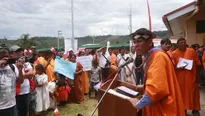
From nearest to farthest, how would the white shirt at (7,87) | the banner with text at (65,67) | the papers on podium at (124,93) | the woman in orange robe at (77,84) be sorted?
1. the papers on podium at (124,93)
2. the white shirt at (7,87)
3. the banner with text at (65,67)
4. the woman in orange robe at (77,84)

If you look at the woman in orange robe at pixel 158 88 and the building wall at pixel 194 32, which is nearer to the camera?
the woman in orange robe at pixel 158 88

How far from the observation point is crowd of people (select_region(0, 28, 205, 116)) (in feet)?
8.84

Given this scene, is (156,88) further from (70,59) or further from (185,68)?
(70,59)

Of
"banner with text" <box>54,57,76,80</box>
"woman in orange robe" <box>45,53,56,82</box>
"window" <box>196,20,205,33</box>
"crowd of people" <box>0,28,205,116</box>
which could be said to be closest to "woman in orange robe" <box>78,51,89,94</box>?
"crowd of people" <box>0,28,205,116</box>

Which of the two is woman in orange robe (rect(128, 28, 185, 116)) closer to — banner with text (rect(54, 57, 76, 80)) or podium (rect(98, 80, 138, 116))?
podium (rect(98, 80, 138, 116))

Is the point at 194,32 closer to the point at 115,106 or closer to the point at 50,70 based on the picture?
the point at 50,70

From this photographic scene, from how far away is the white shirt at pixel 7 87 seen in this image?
3.85m

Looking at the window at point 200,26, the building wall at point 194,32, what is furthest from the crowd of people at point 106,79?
the window at point 200,26

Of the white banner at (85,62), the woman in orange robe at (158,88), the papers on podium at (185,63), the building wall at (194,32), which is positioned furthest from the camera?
the building wall at (194,32)

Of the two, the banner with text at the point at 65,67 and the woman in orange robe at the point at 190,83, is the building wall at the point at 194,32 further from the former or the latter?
the banner with text at the point at 65,67

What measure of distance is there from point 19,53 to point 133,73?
5.68 meters

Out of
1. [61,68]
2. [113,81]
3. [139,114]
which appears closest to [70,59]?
[61,68]

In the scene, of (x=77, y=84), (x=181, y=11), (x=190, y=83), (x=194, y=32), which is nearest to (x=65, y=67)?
(x=77, y=84)

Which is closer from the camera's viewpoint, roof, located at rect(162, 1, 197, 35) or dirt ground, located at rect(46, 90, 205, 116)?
dirt ground, located at rect(46, 90, 205, 116)
